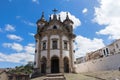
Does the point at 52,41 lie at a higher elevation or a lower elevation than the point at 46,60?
higher

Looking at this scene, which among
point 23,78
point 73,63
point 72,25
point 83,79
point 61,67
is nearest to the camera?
point 83,79

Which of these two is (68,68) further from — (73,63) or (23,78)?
(23,78)

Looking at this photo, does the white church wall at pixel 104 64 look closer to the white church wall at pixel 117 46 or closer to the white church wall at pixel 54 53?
the white church wall at pixel 54 53

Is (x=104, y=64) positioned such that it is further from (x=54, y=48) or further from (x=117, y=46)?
(x=117, y=46)

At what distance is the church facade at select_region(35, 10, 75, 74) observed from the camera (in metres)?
30.0

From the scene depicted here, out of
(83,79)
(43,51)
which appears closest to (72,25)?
(43,51)

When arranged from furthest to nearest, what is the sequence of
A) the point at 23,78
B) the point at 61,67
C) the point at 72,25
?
1. the point at 72,25
2. the point at 61,67
3. the point at 23,78

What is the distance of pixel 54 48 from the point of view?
30594 mm

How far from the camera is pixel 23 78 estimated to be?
2591 cm

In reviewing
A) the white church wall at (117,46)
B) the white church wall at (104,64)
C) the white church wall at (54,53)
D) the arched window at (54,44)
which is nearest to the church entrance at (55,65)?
the white church wall at (54,53)

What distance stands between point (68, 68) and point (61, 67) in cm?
212

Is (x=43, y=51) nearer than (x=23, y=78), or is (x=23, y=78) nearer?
(x=23, y=78)

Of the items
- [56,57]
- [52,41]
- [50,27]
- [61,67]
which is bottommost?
[61,67]

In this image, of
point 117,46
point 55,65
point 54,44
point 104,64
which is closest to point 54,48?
point 54,44
